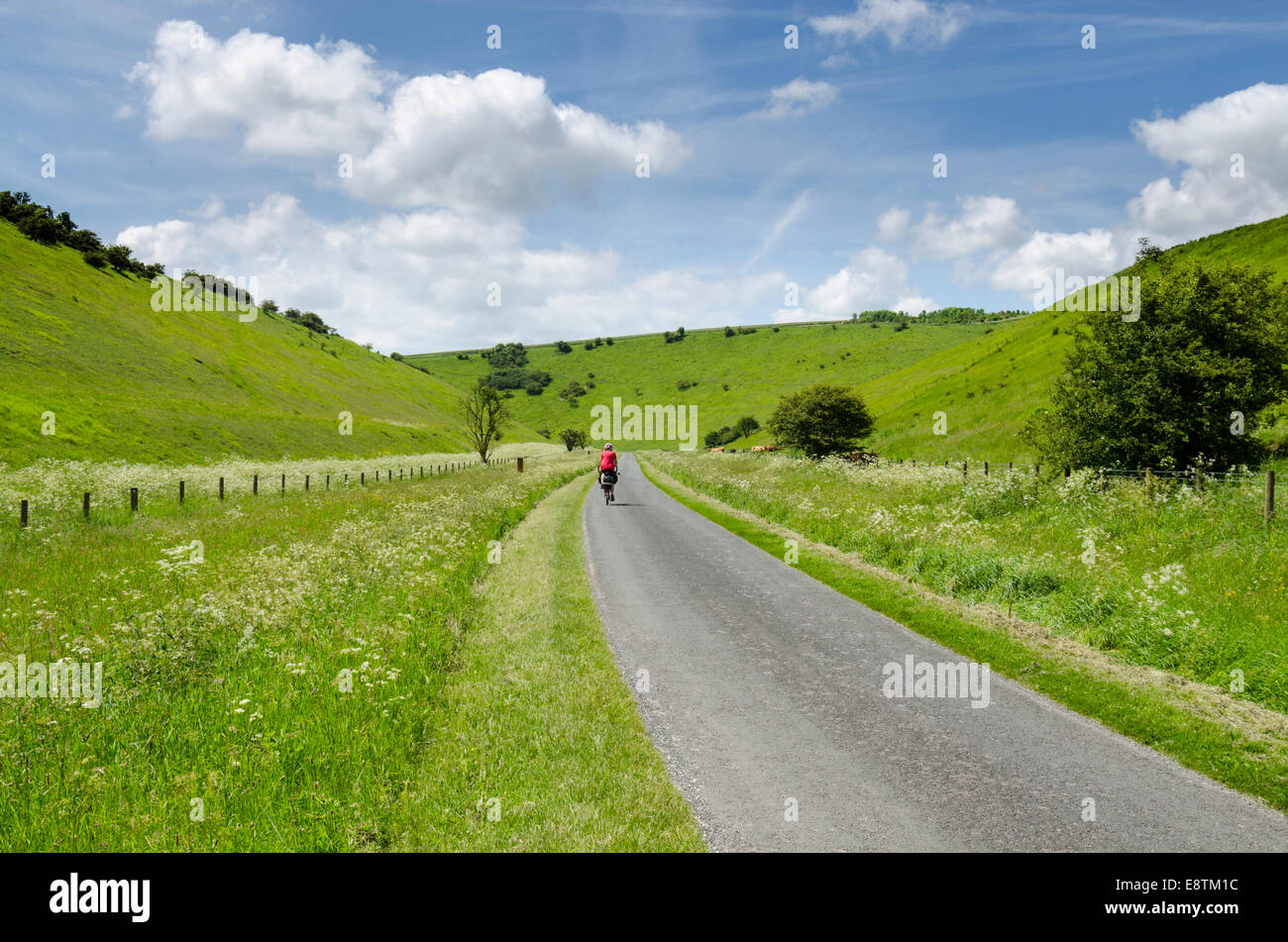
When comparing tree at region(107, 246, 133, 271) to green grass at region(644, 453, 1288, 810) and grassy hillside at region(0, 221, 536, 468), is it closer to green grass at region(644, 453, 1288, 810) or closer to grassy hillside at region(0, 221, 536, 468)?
grassy hillside at region(0, 221, 536, 468)

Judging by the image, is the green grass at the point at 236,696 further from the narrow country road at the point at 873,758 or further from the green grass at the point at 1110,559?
the green grass at the point at 1110,559

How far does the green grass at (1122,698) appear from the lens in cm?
571

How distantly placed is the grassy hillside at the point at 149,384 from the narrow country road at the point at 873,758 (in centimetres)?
4414

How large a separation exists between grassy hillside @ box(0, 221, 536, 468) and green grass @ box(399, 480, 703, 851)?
42.1 m

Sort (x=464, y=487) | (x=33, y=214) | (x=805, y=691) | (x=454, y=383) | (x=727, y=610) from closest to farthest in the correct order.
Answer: (x=805, y=691), (x=727, y=610), (x=464, y=487), (x=33, y=214), (x=454, y=383)

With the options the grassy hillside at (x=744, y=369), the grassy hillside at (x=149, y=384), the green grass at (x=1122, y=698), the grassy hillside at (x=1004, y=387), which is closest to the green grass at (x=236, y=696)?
the green grass at (x=1122, y=698)

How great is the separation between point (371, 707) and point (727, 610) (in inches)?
253

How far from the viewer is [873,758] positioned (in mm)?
5965

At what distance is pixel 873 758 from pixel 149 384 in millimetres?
77384

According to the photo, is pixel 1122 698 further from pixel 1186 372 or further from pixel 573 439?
pixel 573 439

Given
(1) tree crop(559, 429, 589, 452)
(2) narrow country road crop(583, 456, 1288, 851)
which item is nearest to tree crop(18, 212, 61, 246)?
(1) tree crop(559, 429, 589, 452)
